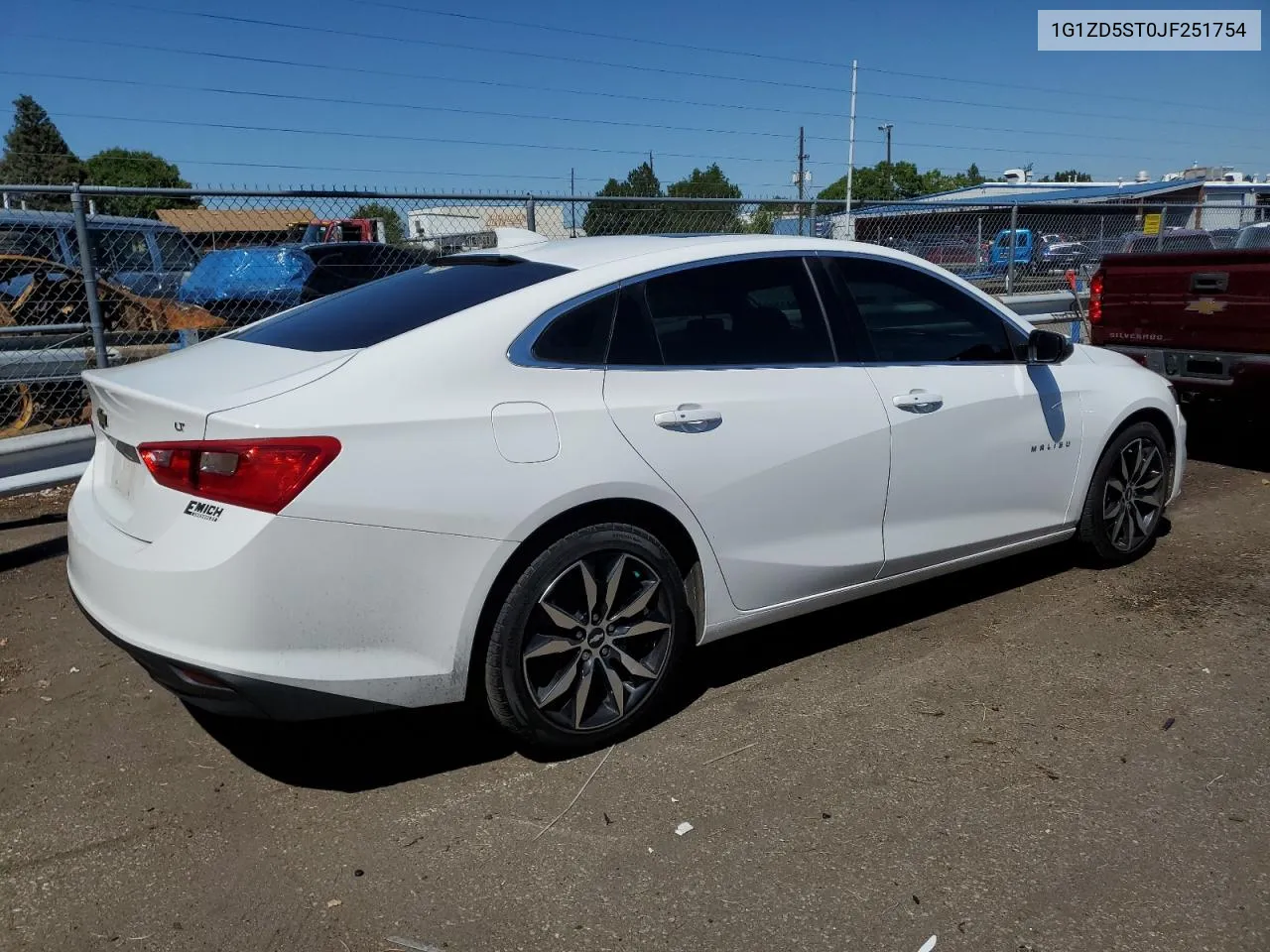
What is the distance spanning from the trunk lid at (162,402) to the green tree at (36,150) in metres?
85.6

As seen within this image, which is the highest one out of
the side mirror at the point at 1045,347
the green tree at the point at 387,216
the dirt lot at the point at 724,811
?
the green tree at the point at 387,216

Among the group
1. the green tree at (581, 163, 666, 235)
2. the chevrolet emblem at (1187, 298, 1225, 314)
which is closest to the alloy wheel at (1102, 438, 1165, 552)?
the chevrolet emblem at (1187, 298, 1225, 314)

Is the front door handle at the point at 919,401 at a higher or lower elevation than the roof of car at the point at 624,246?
lower

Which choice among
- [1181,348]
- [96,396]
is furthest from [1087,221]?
[96,396]

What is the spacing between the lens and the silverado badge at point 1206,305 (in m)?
6.84

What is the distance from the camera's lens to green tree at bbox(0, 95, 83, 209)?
261ft

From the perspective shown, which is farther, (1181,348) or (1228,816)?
(1181,348)

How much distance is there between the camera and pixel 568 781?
318cm

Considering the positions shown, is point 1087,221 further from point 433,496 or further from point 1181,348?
point 433,496

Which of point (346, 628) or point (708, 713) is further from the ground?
point (346, 628)

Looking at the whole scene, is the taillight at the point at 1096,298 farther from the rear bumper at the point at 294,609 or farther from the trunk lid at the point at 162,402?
the trunk lid at the point at 162,402

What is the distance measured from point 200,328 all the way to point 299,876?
5.16m

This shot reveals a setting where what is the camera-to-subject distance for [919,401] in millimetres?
3967

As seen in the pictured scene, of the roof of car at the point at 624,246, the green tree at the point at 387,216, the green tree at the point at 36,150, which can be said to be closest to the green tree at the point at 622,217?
the green tree at the point at 387,216
